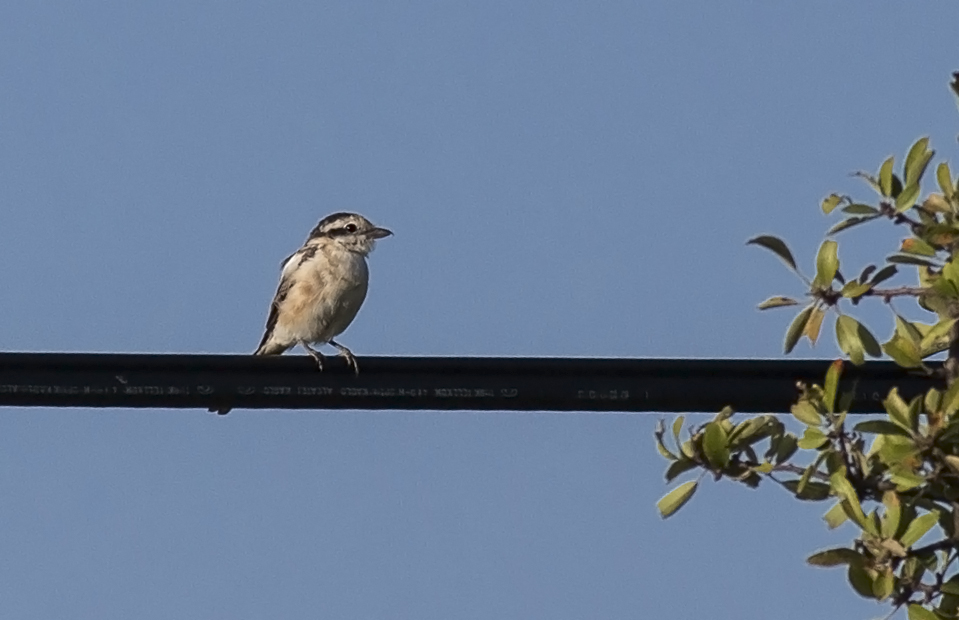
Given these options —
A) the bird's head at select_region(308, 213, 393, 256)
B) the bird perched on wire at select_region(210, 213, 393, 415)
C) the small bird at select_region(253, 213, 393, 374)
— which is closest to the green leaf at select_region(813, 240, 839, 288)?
the bird perched on wire at select_region(210, 213, 393, 415)

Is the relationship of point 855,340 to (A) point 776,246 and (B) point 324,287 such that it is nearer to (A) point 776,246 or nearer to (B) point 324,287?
(A) point 776,246

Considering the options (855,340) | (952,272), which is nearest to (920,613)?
(855,340)

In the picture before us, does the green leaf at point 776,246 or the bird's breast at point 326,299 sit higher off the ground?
the bird's breast at point 326,299

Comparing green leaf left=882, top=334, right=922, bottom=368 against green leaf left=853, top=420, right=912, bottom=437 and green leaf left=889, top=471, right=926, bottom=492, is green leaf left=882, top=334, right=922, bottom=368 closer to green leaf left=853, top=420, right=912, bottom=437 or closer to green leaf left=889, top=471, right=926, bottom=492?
green leaf left=853, top=420, right=912, bottom=437

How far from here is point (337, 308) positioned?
11688 millimetres

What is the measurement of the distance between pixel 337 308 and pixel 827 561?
788 cm

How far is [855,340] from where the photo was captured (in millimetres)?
4215

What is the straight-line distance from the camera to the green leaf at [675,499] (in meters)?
4.36

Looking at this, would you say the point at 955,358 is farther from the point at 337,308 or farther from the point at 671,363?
the point at 337,308

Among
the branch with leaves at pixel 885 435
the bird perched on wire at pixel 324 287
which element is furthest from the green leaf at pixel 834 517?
the bird perched on wire at pixel 324 287

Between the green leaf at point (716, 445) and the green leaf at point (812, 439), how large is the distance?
208 mm

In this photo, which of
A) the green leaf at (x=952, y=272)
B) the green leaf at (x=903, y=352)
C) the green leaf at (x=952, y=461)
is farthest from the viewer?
the green leaf at (x=903, y=352)

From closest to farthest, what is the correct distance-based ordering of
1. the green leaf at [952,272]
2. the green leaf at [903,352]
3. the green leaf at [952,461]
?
the green leaf at [952,461] < the green leaf at [952,272] < the green leaf at [903,352]

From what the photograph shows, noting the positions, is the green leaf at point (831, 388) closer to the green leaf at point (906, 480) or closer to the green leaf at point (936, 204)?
the green leaf at point (906, 480)
